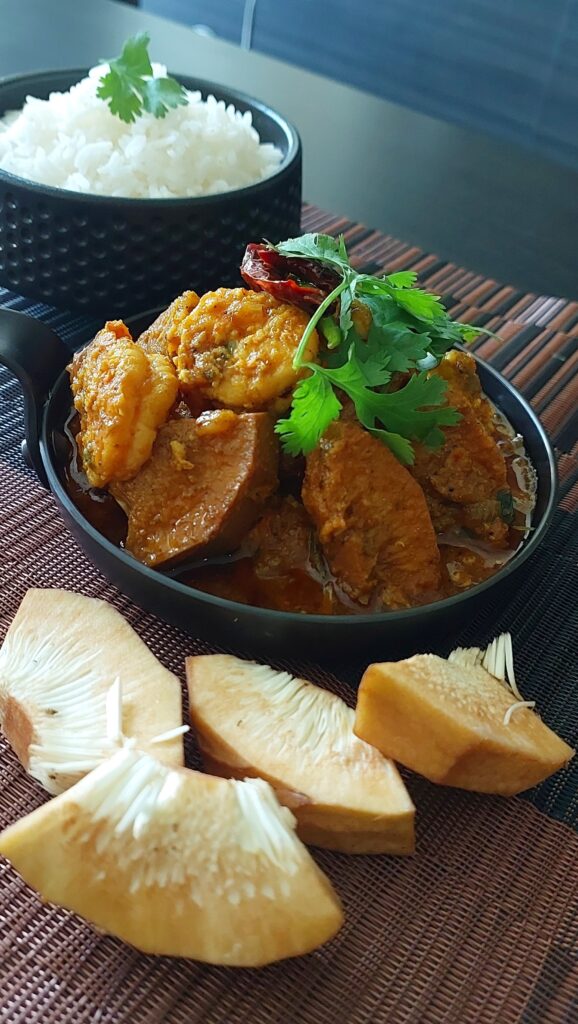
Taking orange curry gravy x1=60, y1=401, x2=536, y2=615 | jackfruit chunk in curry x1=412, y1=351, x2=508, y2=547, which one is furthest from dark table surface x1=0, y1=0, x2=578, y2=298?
orange curry gravy x1=60, y1=401, x2=536, y2=615

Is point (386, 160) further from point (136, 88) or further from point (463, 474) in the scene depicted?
point (463, 474)

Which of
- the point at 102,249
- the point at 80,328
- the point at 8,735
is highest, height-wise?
the point at 102,249

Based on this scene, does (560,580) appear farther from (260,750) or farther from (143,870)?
(143,870)

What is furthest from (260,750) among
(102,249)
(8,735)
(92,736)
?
(102,249)

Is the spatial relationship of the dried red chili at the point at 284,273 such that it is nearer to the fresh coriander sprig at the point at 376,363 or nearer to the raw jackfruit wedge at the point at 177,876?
the fresh coriander sprig at the point at 376,363

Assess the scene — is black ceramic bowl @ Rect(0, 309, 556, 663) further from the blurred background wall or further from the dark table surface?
the blurred background wall

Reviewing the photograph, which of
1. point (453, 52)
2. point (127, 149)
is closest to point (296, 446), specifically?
point (127, 149)

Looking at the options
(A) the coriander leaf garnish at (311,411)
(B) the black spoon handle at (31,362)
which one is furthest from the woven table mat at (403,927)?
(A) the coriander leaf garnish at (311,411)
